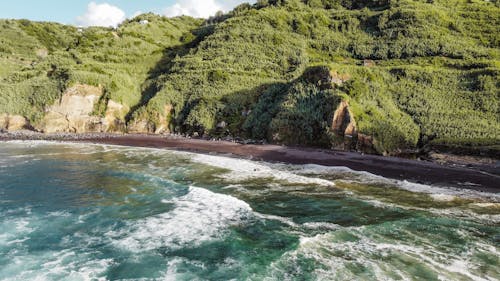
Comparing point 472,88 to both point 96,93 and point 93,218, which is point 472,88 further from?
point 96,93

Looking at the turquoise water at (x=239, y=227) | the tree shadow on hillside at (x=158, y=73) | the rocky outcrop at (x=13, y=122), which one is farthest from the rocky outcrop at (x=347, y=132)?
the rocky outcrop at (x=13, y=122)

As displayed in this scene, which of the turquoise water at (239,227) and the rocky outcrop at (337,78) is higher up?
the rocky outcrop at (337,78)

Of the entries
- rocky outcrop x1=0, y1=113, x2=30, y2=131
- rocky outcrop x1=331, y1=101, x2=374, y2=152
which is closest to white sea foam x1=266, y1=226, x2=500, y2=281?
rocky outcrop x1=331, y1=101, x2=374, y2=152

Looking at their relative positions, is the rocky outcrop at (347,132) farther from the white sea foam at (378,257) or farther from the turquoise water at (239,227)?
the white sea foam at (378,257)

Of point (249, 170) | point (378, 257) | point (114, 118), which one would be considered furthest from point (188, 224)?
point (114, 118)

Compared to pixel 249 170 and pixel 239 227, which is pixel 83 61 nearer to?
pixel 249 170

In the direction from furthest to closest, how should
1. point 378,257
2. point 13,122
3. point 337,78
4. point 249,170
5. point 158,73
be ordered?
point 158,73
point 13,122
point 337,78
point 249,170
point 378,257

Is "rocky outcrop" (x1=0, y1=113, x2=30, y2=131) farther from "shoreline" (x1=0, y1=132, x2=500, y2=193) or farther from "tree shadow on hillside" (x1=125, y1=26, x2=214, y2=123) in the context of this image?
"tree shadow on hillside" (x1=125, y1=26, x2=214, y2=123)
